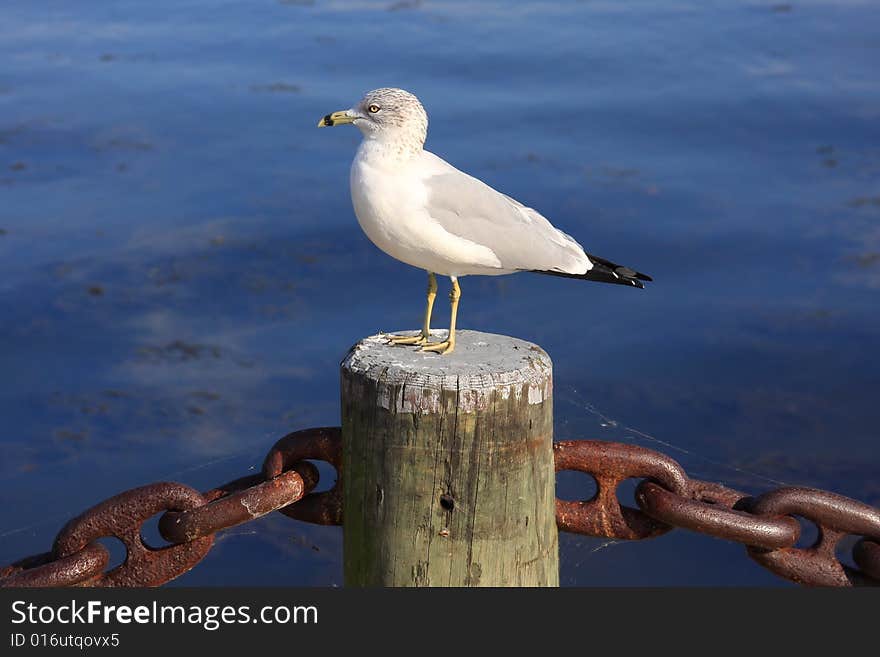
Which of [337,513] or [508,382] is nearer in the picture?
[508,382]

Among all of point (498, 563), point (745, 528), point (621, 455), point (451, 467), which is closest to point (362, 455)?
point (451, 467)

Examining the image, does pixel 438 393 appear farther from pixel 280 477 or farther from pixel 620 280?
pixel 620 280

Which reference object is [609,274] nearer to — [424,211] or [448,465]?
[424,211]

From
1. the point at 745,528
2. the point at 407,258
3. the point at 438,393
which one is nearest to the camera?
the point at 438,393

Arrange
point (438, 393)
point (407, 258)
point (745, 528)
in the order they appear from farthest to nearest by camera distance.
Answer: point (407, 258)
point (745, 528)
point (438, 393)

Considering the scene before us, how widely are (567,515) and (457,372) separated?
1.52 feet

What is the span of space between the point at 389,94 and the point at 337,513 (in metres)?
0.96

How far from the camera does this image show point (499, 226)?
2850 millimetres

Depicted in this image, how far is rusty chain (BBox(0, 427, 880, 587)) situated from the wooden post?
0.44 ft

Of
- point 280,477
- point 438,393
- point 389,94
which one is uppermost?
point 389,94

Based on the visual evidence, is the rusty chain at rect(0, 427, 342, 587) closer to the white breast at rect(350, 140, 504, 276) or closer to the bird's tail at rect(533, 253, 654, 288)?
the white breast at rect(350, 140, 504, 276)

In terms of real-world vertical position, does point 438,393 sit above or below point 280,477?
above

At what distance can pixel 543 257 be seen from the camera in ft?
9.49

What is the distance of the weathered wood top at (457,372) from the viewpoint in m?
2.26
